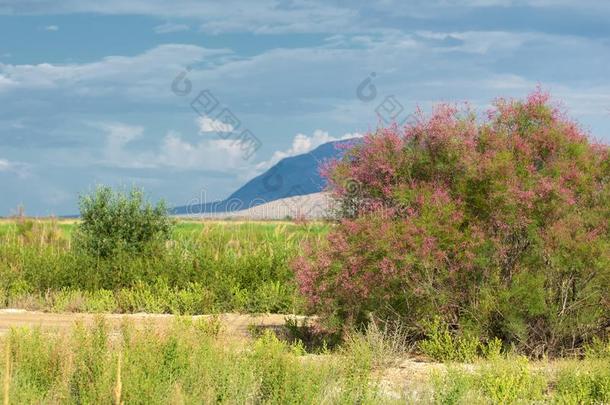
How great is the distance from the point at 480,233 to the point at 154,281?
1024cm

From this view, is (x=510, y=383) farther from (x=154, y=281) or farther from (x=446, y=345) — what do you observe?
(x=154, y=281)

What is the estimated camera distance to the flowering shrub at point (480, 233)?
11453 millimetres

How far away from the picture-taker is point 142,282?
19594 mm

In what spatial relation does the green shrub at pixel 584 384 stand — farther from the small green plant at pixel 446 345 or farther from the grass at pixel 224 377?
the small green plant at pixel 446 345

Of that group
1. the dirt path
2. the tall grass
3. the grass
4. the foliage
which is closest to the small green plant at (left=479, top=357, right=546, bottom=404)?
the grass

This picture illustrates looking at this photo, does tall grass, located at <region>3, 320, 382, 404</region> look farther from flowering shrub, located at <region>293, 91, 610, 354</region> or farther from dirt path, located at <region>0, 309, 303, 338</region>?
dirt path, located at <region>0, 309, 303, 338</region>

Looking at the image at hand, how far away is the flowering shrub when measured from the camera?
37.6 feet

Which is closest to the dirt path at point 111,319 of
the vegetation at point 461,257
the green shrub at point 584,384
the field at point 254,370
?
the field at point 254,370

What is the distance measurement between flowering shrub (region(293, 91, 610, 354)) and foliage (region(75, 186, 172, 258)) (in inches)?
466

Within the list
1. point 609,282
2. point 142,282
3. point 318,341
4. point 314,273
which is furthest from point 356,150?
point 142,282

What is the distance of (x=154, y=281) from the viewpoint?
1988 centimetres

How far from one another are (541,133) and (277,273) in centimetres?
884

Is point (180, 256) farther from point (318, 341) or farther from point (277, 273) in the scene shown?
point (318, 341)

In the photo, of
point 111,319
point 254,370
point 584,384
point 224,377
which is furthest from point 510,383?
point 111,319
